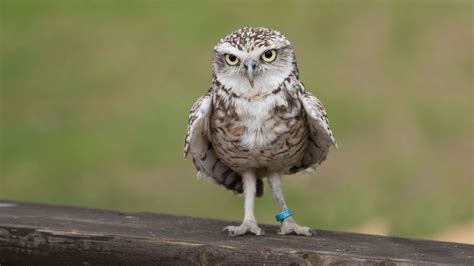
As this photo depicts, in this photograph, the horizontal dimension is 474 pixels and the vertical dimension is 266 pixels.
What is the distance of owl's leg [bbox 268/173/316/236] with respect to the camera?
A: 4355mm

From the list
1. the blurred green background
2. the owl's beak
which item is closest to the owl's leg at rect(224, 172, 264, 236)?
the owl's beak

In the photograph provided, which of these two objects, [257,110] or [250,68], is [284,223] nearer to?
[257,110]

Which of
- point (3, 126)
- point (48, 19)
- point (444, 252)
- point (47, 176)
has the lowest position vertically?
point (444, 252)

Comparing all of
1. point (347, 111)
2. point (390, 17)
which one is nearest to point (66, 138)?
point (347, 111)

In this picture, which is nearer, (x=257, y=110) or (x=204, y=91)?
(x=257, y=110)

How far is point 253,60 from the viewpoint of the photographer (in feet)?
13.7

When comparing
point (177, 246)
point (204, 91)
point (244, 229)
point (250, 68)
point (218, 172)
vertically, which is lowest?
point (177, 246)

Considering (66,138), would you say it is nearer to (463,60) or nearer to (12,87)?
(12,87)

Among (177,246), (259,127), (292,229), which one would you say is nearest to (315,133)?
(259,127)

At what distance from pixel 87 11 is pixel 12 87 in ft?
4.86

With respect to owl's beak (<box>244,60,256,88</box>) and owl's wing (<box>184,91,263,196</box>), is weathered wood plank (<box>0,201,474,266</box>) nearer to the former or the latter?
owl's wing (<box>184,91,263,196</box>)

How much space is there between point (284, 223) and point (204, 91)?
4626mm

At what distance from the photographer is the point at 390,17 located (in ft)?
33.3

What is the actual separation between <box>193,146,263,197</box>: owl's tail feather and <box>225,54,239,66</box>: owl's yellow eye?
50cm
